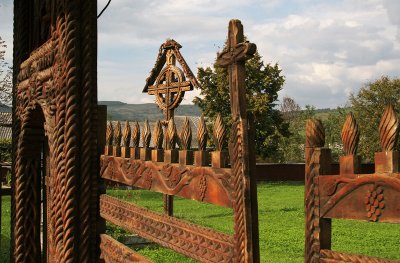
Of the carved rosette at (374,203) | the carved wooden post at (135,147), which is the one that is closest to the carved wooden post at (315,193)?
the carved rosette at (374,203)

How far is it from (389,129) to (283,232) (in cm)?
1037

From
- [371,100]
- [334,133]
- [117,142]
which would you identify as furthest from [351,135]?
[334,133]

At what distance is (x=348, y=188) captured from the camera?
155 centimetres

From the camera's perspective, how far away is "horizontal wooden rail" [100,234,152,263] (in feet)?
9.52

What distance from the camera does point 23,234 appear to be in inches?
175

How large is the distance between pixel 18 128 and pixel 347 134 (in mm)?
3755

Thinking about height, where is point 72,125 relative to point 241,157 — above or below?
above

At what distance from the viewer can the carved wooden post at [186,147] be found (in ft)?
7.89

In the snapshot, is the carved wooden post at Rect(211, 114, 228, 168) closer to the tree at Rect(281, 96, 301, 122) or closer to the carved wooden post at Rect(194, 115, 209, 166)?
the carved wooden post at Rect(194, 115, 209, 166)

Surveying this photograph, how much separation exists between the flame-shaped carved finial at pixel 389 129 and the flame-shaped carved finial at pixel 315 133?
0.23 metres

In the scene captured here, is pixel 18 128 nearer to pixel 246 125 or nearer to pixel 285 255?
pixel 246 125

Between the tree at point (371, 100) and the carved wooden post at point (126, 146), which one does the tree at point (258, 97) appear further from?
the carved wooden post at point (126, 146)

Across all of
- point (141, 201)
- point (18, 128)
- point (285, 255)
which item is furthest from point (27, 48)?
point (141, 201)

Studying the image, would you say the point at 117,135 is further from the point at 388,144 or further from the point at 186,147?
the point at 388,144
